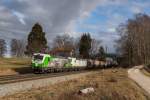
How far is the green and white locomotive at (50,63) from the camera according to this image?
1873 inches

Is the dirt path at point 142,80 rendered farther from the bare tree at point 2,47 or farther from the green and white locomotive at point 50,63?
the bare tree at point 2,47

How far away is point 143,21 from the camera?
103 metres

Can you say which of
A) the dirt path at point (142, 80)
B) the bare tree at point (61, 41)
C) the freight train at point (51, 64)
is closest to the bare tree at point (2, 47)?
the bare tree at point (61, 41)

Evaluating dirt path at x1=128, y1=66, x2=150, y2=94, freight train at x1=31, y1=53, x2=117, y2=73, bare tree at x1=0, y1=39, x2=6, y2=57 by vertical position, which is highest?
bare tree at x1=0, y1=39, x2=6, y2=57

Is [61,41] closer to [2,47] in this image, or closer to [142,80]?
[2,47]

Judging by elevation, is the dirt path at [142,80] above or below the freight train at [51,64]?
below

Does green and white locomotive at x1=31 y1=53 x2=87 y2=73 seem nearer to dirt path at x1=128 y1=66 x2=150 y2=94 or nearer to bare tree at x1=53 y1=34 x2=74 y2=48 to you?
dirt path at x1=128 y1=66 x2=150 y2=94

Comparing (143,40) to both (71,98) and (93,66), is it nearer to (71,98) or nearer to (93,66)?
(93,66)

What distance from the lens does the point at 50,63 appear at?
50656 millimetres

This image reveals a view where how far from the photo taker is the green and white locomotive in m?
47.6

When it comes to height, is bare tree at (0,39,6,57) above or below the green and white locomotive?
above

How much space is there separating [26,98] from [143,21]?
299ft

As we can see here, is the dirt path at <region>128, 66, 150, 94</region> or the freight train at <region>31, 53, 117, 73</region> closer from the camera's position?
the dirt path at <region>128, 66, 150, 94</region>

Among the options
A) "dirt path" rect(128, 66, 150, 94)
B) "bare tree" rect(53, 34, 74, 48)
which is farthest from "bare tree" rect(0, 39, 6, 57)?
"dirt path" rect(128, 66, 150, 94)
